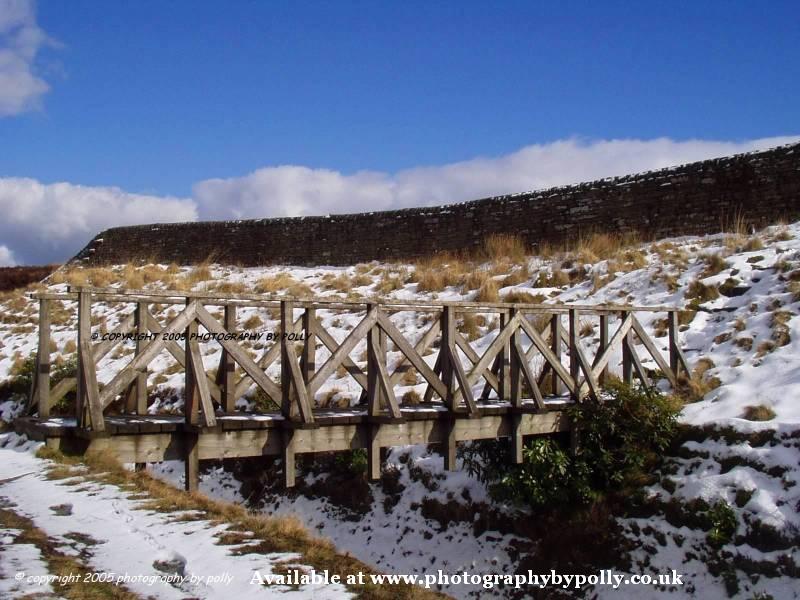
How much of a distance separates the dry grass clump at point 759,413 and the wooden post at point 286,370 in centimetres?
568

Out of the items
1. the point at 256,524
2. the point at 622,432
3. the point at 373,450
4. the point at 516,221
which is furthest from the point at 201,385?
the point at 516,221

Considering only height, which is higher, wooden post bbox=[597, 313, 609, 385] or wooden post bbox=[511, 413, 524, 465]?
wooden post bbox=[597, 313, 609, 385]

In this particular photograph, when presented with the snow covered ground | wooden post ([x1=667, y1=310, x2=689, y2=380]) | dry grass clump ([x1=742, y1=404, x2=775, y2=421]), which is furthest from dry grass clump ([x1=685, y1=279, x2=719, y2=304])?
dry grass clump ([x1=742, y1=404, x2=775, y2=421])

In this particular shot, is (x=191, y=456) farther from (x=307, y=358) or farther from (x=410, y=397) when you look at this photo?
(x=410, y=397)

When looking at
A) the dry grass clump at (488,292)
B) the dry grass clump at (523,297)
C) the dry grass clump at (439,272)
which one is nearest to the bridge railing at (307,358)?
the dry grass clump at (523,297)

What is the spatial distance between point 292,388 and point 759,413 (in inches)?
228

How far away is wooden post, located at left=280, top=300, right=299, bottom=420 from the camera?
7.34 metres

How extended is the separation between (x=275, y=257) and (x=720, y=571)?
1827 cm

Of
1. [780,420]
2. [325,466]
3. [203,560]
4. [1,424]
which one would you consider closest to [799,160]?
[780,420]

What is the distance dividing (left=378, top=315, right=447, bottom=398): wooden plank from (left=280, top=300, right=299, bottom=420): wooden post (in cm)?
104

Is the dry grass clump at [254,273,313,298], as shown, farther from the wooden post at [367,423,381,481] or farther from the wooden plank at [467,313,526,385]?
the wooden post at [367,423,381,481]

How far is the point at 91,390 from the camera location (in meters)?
6.25

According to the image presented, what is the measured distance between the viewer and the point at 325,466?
1184 centimetres

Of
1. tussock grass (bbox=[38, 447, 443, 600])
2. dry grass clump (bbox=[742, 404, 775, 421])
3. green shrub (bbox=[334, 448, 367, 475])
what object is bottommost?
green shrub (bbox=[334, 448, 367, 475])
